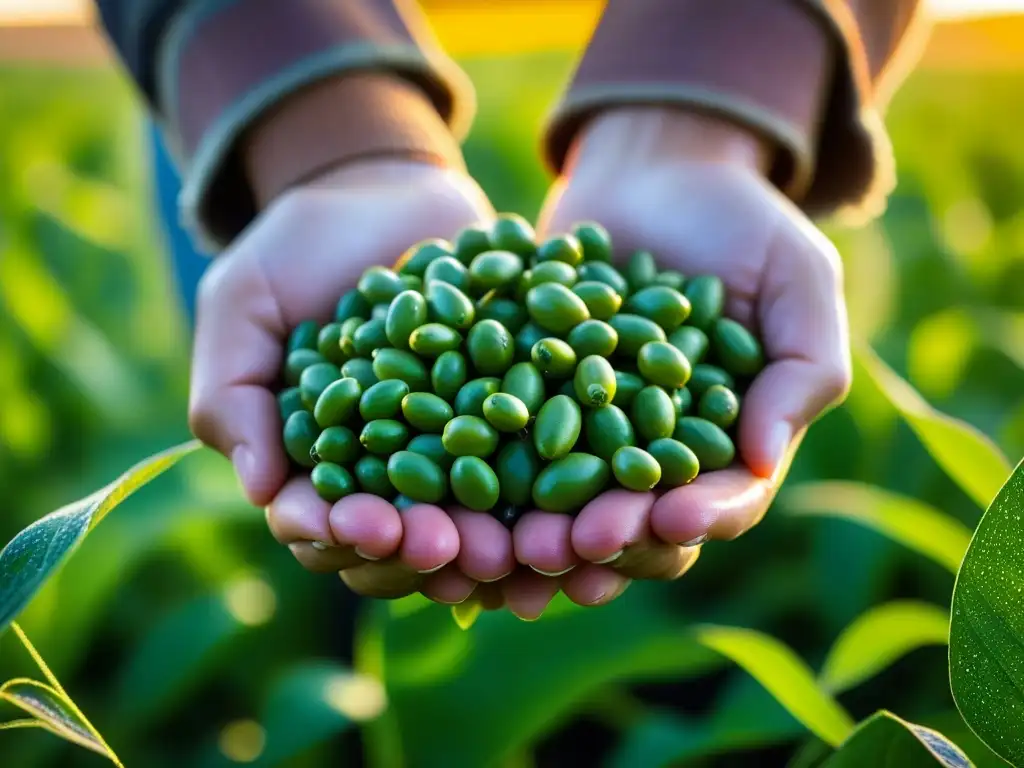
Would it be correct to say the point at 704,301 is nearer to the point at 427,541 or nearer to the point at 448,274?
the point at 448,274

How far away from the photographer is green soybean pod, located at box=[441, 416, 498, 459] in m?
0.93

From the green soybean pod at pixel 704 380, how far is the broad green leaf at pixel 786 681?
0.25m

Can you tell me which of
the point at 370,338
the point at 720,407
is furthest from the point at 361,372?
the point at 720,407

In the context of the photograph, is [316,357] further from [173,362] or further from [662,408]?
[173,362]

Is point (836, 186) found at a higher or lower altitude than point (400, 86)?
lower

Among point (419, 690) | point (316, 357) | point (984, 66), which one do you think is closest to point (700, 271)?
point (316, 357)

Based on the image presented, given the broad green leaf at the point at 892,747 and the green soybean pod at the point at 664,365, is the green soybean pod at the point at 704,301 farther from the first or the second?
the broad green leaf at the point at 892,747

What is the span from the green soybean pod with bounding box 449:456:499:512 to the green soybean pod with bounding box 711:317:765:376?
0.31 metres

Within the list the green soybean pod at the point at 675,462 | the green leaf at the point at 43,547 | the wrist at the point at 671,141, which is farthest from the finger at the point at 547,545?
the wrist at the point at 671,141

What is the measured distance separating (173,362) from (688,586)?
1454 millimetres

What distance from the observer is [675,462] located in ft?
3.06

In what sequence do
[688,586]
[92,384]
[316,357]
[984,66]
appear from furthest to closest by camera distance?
1. [984,66]
2. [92,384]
3. [688,586]
4. [316,357]

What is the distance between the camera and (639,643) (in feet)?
4.25

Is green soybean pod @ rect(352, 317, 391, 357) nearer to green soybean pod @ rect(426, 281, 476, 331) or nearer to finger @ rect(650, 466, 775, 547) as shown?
green soybean pod @ rect(426, 281, 476, 331)
